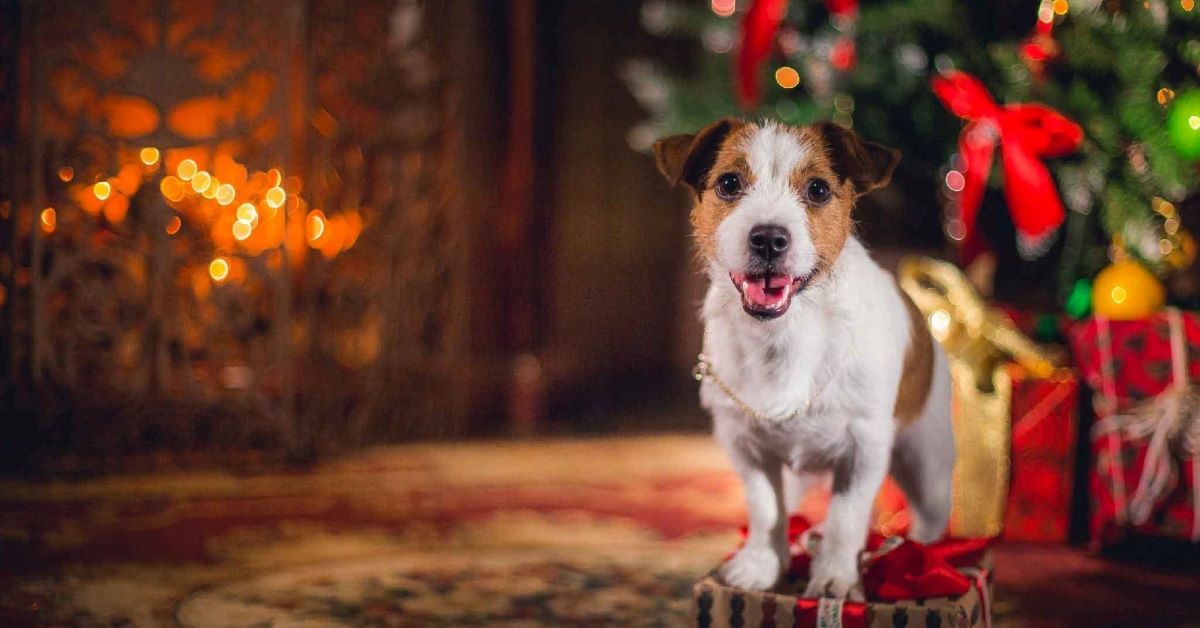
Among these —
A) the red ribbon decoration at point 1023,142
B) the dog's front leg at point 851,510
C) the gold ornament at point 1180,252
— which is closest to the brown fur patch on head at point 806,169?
the dog's front leg at point 851,510

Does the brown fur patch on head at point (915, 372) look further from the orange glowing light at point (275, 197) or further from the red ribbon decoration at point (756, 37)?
the orange glowing light at point (275, 197)

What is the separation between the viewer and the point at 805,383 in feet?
5.07

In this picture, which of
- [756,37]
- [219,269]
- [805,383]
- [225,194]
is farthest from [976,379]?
[225,194]

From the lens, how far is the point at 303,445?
143 inches

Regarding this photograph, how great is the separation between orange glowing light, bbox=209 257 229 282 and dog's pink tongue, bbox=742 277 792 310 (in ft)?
8.55

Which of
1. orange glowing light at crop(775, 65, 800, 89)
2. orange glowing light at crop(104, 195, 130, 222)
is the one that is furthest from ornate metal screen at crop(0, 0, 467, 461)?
orange glowing light at crop(775, 65, 800, 89)

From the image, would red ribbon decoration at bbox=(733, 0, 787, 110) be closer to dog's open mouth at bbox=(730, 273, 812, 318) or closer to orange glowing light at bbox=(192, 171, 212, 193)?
dog's open mouth at bbox=(730, 273, 812, 318)

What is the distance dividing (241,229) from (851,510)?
297cm

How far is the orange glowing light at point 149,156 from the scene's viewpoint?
11.5 ft

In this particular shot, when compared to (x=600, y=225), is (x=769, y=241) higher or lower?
lower

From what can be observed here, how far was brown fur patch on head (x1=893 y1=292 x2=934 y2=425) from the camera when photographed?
1732 mm

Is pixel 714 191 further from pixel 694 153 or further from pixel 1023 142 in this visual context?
pixel 1023 142

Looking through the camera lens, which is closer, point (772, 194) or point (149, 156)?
point (772, 194)

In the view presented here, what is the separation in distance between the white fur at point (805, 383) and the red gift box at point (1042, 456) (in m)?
1.11
